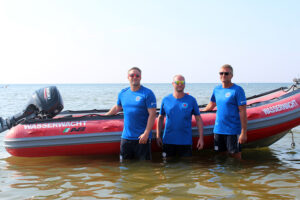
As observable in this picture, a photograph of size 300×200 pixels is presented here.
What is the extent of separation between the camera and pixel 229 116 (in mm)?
4234

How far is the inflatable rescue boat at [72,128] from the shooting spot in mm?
4895

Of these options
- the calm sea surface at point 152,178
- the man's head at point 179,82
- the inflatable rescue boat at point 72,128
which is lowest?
the calm sea surface at point 152,178

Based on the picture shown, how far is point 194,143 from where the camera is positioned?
16.6ft

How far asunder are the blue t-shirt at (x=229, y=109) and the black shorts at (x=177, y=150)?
0.52 m

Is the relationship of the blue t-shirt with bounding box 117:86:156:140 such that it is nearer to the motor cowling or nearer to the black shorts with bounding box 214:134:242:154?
the black shorts with bounding box 214:134:242:154

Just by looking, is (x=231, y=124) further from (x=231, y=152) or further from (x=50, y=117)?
(x=50, y=117)

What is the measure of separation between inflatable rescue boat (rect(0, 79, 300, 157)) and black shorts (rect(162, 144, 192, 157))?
690 millimetres

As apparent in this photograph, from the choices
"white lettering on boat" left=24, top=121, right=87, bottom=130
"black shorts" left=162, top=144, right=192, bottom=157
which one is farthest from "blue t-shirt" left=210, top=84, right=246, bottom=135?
"white lettering on boat" left=24, top=121, right=87, bottom=130

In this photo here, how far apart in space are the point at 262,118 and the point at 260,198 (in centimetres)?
198

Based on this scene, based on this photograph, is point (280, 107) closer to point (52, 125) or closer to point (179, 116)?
point (179, 116)

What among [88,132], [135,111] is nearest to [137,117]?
[135,111]

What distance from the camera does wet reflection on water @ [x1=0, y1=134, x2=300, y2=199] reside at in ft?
11.6

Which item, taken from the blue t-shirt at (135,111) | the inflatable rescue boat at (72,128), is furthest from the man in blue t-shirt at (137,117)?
the inflatable rescue boat at (72,128)

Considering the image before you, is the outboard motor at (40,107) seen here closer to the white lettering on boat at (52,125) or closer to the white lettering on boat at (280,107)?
the white lettering on boat at (52,125)
